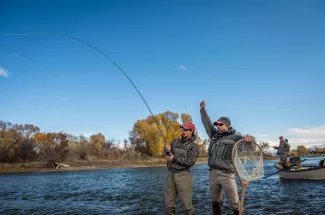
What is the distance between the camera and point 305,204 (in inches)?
364

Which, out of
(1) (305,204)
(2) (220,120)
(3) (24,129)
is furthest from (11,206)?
(3) (24,129)

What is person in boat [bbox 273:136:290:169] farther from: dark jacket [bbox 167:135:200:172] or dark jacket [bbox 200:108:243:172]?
dark jacket [bbox 167:135:200:172]

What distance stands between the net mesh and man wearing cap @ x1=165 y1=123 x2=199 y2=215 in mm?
1037

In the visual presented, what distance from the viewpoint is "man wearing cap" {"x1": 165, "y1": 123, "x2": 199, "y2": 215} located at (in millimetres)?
5227

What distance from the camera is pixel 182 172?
533cm

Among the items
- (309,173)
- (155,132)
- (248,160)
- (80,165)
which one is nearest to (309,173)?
(309,173)

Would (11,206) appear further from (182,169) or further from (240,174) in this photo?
(240,174)

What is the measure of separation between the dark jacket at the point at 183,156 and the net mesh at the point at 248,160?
0.95m

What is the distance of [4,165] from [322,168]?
4922cm

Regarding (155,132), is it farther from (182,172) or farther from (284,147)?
(182,172)

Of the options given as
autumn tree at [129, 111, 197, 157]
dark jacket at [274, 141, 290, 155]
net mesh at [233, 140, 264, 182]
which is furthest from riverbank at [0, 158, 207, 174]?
net mesh at [233, 140, 264, 182]

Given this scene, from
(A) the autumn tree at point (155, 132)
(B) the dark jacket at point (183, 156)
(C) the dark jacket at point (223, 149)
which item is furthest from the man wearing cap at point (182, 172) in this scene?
(A) the autumn tree at point (155, 132)

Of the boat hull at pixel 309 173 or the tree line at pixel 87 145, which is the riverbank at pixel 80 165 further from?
the boat hull at pixel 309 173

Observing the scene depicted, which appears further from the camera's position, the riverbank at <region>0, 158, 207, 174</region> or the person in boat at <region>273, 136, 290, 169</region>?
the riverbank at <region>0, 158, 207, 174</region>
